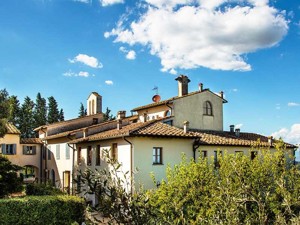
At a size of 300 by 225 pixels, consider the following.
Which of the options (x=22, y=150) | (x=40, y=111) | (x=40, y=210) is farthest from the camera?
(x=40, y=111)

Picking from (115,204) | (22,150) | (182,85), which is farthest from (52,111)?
(115,204)

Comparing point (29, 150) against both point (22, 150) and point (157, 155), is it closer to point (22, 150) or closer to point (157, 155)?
point (22, 150)

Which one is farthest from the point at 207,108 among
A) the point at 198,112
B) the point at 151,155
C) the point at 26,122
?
the point at 26,122

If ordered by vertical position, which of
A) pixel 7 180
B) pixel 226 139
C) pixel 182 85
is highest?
pixel 182 85

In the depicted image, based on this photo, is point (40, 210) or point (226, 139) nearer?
point (40, 210)

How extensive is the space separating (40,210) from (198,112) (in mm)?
15568

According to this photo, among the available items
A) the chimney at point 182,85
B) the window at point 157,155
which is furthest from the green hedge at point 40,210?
the chimney at point 182,85

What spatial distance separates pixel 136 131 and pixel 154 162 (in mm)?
2326

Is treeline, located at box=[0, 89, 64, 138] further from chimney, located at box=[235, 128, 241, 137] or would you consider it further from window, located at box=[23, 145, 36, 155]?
chimney, located at box=[235, 128, 241, 137]

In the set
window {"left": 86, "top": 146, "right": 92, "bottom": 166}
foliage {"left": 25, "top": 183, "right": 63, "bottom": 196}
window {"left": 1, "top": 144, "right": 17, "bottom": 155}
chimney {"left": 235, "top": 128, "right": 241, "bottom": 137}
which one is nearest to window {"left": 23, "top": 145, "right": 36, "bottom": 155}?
window {"left": 1, "top": 144, "right": 17, "bottom": 155}

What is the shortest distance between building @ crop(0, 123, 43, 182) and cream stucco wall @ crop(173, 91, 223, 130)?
17.5 m

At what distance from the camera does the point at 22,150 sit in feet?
117

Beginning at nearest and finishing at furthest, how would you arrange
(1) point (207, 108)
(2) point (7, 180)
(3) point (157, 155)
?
(2) point (7, 180) → (3) point (157, 155) → (1) point (207, 108)

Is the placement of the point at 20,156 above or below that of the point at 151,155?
below
